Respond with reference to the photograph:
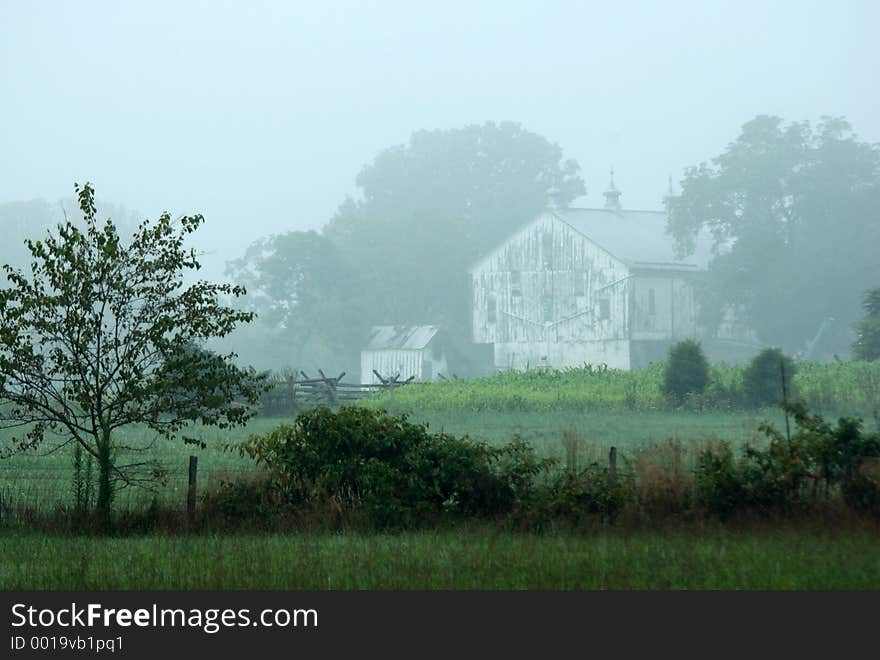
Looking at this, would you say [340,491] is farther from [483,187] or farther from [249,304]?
[483,187]

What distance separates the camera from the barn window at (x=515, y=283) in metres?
82.9

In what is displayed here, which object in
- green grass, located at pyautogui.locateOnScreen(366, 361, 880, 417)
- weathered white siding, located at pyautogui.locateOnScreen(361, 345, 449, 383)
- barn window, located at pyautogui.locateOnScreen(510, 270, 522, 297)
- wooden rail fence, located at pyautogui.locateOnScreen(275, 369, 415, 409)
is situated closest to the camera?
green grass, located at pyautogui.locateOnScreen(366, 361, 880, 417)

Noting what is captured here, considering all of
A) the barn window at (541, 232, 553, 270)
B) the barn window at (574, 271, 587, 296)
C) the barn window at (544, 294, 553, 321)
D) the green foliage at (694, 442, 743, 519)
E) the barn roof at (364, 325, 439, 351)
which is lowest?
the green foliage at (694, 442, 743, 519)

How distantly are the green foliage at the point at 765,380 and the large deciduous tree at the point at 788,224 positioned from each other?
3484 cm

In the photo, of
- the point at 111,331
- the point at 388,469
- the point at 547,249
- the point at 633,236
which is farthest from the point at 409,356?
the point at 388,469

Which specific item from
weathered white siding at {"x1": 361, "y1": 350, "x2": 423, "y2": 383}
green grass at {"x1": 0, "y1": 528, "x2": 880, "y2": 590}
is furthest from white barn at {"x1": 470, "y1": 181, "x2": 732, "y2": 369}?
green grass at {"x1": 0, "y1": 528, "x2": 880, "y2": 590}

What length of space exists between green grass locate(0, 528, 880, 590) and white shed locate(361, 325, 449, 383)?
69613mm

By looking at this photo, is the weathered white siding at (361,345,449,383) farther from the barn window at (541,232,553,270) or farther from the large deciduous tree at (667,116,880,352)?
the large deciduous tree at (667,116,880,352)

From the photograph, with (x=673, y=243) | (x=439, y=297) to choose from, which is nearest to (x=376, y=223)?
(x=439, y=297)

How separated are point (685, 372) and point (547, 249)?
37440mm

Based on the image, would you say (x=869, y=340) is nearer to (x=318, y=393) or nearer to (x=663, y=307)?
(x=318, y=393)

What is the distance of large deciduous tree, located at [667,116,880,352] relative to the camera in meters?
77.3

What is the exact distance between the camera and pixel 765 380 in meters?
42.8

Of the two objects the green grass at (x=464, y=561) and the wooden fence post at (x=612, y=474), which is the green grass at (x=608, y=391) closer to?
the wooden fence post at (x=612, y=474)
